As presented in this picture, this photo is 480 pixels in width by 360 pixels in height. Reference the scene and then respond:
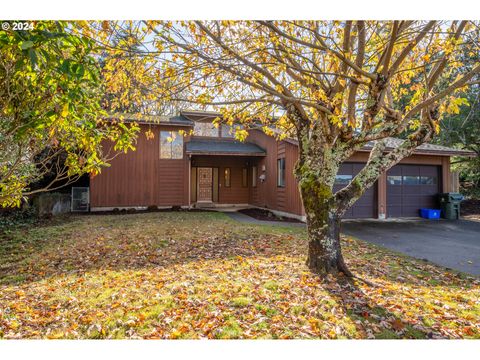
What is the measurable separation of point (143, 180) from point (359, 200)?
31.5 feet

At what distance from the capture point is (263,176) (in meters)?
14.4

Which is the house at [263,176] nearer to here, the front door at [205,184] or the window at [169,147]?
the window at [169,147]

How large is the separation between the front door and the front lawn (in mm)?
9506

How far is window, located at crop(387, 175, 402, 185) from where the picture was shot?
40.5ft

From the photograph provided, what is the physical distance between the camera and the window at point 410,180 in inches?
497

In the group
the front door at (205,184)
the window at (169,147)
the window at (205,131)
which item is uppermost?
the window at (205,131)

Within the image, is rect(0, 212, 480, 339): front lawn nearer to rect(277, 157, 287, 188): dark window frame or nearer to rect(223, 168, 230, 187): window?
rect(277, 157, 287, 188): dark window frame

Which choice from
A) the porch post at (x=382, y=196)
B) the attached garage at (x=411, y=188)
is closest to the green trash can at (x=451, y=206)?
the attached garage at (x=411, y=188)

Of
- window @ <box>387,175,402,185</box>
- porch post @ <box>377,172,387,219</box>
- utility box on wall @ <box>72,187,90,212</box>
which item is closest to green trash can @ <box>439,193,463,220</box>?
window @ <box>387,175,402,185</box>

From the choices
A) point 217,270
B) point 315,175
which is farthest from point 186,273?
point 315,175

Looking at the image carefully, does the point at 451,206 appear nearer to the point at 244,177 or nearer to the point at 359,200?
the point at 359,200

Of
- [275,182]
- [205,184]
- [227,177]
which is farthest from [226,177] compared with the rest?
[275,182]

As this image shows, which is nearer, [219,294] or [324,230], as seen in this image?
[219,294]
